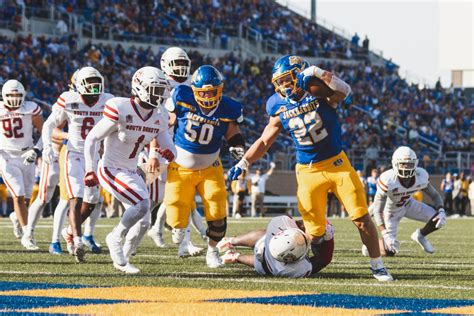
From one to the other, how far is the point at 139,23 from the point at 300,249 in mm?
27626

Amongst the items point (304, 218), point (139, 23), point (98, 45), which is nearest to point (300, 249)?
point (304, 218)

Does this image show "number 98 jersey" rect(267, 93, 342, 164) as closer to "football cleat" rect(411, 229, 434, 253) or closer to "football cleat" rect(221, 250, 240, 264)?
"football cleat" rect(221, 250, 240, 264)

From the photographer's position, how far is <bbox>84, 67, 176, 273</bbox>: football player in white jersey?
7.97m

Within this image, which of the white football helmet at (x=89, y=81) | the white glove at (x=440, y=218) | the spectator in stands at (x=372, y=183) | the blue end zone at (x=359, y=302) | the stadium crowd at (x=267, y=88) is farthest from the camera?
the stadium crowd at (x=267, y=88)


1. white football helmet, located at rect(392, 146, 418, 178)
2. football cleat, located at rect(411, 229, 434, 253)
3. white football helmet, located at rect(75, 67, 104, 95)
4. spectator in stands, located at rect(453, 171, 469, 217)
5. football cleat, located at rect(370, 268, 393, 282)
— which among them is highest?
white football helmet, located at rect(75, 67, 104, 95)

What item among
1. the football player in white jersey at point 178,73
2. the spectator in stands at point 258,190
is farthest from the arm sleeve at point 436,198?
the spectator in stands at point 258,190

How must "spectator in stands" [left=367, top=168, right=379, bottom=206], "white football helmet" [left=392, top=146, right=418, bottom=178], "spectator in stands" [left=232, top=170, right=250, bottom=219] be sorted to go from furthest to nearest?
"spectator in stands" [left=367, top=168, right=379, bottom=206] < "spectator in stands" [left=232, top=170, right=250, bottom=219] < "white football helmet" [left=392, top=146, right=418, bottom=178]

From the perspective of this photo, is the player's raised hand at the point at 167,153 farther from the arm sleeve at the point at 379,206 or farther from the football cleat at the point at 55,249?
the arm sleeve at the point at 379,206

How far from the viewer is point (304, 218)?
7996 millimetres

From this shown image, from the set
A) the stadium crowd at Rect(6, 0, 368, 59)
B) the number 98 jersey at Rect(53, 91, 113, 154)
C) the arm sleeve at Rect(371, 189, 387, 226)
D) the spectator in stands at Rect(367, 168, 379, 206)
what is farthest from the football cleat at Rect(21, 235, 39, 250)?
the stadium crowd at Rect(6, 0, 368, 59)

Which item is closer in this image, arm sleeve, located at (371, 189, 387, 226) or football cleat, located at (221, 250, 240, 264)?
football cleat, located at (221, 250, 240, 264)

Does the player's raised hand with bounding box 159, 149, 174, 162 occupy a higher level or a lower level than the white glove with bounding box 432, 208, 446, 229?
higher

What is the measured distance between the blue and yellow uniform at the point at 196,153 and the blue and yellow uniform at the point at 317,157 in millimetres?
814

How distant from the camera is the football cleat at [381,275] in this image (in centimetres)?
750
